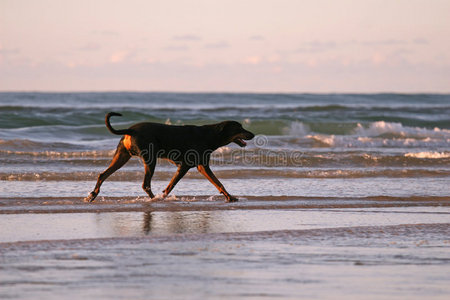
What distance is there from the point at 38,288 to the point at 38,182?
25.5ft

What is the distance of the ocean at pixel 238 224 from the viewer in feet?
20.6

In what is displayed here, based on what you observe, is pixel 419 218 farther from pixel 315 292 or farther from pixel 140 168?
pixel 140 168

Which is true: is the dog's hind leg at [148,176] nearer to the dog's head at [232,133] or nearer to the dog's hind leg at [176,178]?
the dog's hind leg at [176,178]

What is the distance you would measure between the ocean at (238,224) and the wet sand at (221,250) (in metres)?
0.02

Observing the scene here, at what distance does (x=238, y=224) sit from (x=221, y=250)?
175cm

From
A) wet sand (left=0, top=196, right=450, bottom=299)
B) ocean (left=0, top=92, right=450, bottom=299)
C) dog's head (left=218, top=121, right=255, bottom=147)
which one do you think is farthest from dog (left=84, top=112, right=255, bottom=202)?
wet sand (left=0, top=196, right=450, bottom=299)

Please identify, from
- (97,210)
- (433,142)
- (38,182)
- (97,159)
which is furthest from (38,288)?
(433,142)

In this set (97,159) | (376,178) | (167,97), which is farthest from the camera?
(167,97)

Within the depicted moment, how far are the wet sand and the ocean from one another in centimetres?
2

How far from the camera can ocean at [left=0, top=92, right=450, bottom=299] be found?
20.6ft

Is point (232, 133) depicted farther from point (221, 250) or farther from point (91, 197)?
point (221, 250)

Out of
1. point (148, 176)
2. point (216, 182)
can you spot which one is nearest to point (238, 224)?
point (216, 182)

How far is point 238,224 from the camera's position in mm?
9289

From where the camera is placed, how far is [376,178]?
49.2ft
